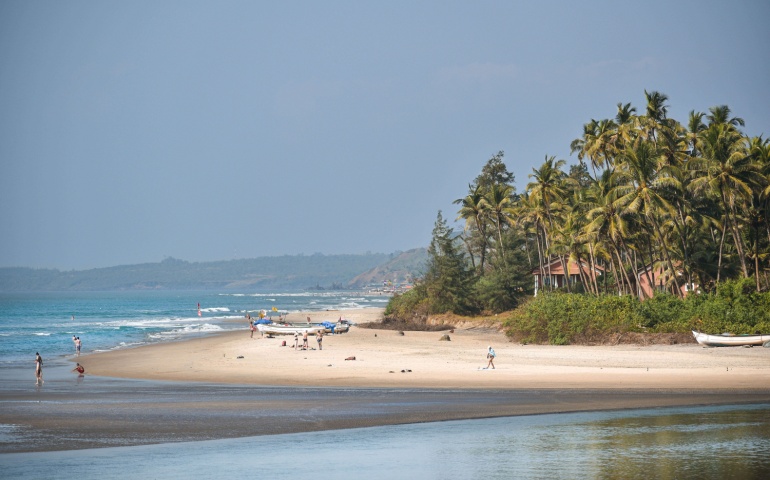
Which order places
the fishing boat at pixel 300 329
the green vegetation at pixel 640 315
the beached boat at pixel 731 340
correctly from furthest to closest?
the fishing boat at pixel 300 329 < the green vegetation at pixel 640 315 < the beached boat at pixel 731 340

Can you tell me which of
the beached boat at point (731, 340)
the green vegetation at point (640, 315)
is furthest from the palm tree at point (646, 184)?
the beached boat at point (731, 340)

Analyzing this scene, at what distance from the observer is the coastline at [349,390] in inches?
850

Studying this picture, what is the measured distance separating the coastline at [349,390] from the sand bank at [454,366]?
2.7 inches

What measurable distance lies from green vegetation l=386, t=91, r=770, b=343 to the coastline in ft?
11.0

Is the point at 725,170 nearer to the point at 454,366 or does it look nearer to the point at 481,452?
the point at 454,366

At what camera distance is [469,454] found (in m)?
18.2

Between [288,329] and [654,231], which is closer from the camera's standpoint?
[654,231]

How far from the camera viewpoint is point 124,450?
18406 mm

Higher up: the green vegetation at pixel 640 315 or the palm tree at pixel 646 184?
the palm tree at pixel 646 184

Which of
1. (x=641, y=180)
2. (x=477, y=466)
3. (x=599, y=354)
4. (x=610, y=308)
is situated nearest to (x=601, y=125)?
(x=641, y=180)

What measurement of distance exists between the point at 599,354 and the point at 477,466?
72.2ft

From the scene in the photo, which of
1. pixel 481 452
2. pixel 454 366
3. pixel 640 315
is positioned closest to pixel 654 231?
pixel 640 315

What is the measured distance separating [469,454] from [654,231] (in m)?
36.2

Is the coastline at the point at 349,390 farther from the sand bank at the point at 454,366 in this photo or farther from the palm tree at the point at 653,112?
the palm tree at the point at 653,112
